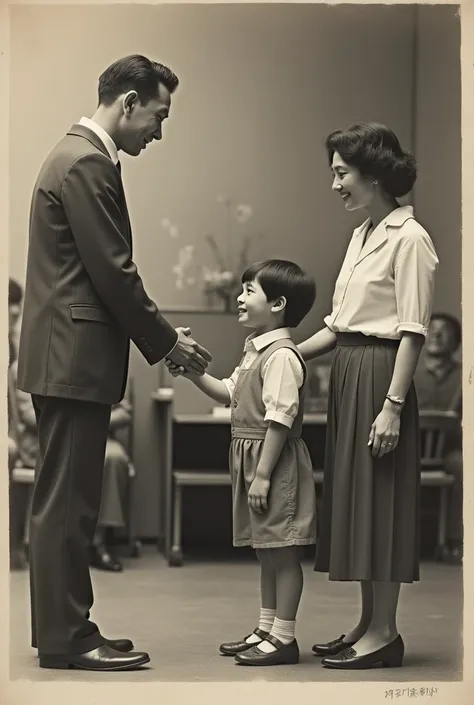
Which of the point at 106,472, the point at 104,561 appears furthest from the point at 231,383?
the point at 106,472

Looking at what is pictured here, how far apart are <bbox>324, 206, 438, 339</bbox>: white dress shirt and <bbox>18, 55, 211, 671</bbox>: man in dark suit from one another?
1.99ft

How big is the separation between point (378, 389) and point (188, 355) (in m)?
0.59

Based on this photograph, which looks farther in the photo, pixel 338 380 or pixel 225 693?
pixel 338 380

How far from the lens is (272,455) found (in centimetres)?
353

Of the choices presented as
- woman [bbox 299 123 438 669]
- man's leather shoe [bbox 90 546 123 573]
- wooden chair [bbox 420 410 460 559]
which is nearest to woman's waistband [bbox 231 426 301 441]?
woman [bbox 299 123 438 669]

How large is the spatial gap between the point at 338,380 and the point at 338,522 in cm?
45

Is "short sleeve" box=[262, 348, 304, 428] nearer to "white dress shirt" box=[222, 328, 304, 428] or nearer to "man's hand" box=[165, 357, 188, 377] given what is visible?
"white dress shirt" box=[222, 328, 304, 428]

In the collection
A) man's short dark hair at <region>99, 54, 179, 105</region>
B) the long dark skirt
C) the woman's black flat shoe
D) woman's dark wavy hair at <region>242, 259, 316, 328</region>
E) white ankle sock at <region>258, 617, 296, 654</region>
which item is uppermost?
man's short dark hair at <region>99, 54, 179, 105</region>

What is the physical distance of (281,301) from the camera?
3697 millimetres

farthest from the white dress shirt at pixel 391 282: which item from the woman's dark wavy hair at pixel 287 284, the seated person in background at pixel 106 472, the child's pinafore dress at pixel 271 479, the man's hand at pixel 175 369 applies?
the seated person in background at pixel 106 472

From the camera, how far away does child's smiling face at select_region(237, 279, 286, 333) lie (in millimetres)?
3682

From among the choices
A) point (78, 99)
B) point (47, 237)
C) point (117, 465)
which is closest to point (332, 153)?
point (47, 237)

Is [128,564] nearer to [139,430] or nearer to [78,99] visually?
[139,430]

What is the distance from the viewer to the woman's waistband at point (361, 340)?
3.56 metres
